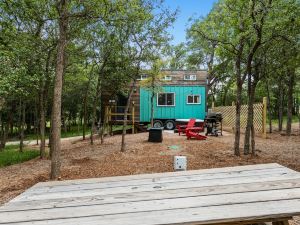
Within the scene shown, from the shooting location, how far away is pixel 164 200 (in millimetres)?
2129

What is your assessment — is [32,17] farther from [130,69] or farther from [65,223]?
[65,223]

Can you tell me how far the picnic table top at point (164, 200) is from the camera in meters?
1.81

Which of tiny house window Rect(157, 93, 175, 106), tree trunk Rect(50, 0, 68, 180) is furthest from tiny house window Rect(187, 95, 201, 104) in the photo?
tree trunk Rect(50, 0, 68, 180)

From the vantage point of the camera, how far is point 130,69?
11.7m

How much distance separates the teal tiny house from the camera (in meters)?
19.9

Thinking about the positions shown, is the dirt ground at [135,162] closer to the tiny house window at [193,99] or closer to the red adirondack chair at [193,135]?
the red adirondack chair at [193,135]

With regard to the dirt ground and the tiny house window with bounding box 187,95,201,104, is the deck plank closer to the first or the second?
the dirt ground

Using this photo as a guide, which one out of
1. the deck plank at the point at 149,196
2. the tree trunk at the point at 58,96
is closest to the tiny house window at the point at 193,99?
the tree trunk at the point at 58,96

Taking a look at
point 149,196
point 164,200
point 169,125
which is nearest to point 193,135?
point 169,125

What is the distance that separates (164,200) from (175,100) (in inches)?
708

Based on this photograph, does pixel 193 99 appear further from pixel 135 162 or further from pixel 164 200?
pixel 164 200

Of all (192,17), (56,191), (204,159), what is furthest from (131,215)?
(192,17)

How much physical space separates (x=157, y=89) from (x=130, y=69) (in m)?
7.36

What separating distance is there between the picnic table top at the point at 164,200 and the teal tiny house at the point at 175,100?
17.0 metres
